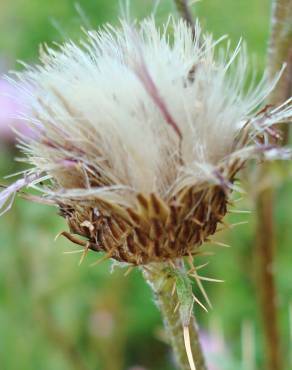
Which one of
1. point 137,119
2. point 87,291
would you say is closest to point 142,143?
point 137,119

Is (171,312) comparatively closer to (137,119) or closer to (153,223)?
(153,223)

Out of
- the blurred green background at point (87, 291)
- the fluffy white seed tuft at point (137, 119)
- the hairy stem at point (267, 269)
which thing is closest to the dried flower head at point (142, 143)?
the fluffy white seed tuft at point (137, 119)

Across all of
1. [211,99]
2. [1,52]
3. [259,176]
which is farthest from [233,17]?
[211,99]

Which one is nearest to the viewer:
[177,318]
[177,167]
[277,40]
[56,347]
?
[177,167]

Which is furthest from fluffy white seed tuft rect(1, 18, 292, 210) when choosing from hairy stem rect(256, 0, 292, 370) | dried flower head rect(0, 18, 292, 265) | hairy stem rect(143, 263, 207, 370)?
hairy stem rect(256, 0, 292, 370)

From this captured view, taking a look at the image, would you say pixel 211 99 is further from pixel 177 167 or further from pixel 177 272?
pixel 177 272

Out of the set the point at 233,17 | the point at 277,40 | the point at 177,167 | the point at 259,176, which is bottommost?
the point at 177,167
